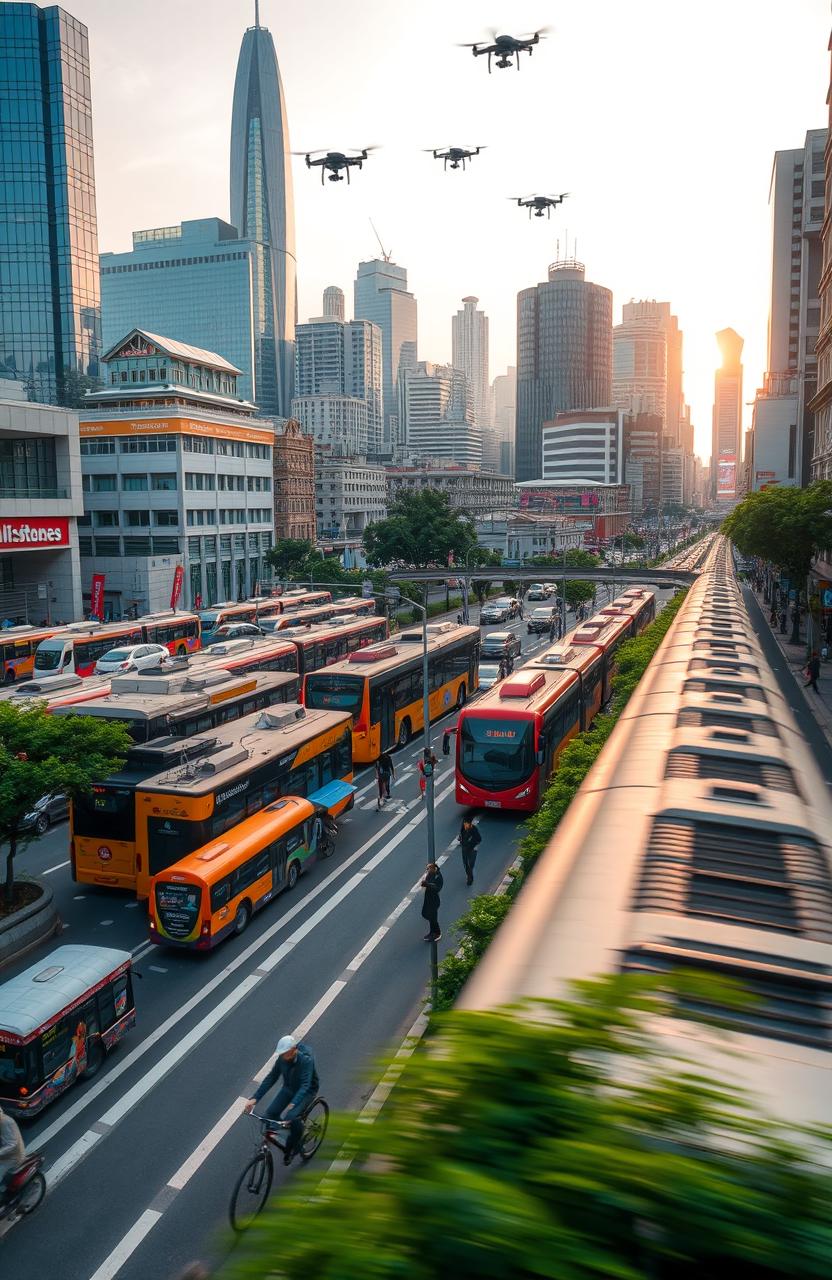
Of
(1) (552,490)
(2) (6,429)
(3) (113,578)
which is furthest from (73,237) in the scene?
(1) (552,490)

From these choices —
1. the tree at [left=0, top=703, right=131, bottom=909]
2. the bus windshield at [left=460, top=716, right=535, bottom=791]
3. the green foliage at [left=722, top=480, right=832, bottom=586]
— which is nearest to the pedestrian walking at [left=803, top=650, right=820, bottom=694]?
the green foliage at [left=722, top=480, right=832, bottom=586]

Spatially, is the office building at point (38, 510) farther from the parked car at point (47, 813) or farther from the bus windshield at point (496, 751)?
the bus windshield at point (496, 751)

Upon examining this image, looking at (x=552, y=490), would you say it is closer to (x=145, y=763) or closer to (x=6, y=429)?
(x=6, y=429)

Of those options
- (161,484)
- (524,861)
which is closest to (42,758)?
(524,861)

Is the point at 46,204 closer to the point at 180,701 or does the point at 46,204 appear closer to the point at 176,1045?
the point at 180,701

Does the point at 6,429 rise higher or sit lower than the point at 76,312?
lower

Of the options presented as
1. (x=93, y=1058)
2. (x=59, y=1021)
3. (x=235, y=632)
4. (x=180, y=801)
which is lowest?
(x=93, y=1058)
